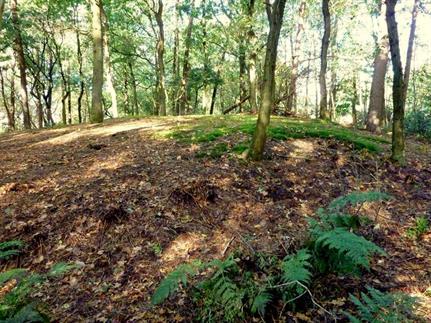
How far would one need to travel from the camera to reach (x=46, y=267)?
4.28 metres

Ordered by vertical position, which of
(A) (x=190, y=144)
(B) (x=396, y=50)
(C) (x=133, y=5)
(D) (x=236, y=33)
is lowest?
(A) (x=190, y=144)

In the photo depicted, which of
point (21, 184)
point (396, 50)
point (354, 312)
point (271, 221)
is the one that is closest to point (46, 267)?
point (21, 184)

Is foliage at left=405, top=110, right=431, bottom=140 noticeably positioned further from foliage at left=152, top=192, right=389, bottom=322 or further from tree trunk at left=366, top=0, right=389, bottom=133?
foliage at left=152, top=192, right=389, bottom=322

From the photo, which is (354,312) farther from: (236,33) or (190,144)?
(236,33)

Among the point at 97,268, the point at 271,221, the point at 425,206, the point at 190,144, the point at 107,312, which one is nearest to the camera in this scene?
the point at 107,312

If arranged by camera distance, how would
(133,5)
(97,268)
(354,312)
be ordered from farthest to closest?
(133,5)
(97,268)
(354,312)

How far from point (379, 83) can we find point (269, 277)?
1073 cm

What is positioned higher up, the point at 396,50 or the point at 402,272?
the point at 396,50

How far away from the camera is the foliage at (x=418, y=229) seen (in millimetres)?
4585

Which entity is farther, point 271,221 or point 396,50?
point 396,50

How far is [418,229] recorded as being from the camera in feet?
15.3

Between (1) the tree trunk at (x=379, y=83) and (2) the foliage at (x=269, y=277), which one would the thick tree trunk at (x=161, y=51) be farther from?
(2) the foliage at (x=269, y=277)

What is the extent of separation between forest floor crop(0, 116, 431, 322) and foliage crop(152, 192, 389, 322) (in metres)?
0.24

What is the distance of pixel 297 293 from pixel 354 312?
0.54 metres
